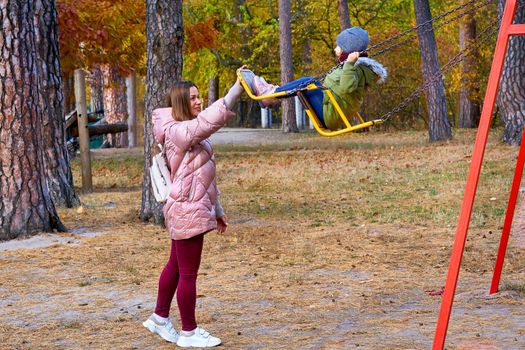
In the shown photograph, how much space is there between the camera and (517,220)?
12.5 meters

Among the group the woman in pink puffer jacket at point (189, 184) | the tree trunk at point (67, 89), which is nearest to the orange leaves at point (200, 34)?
the tree trunk at point (67, 89)

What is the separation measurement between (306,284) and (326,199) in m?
6.19

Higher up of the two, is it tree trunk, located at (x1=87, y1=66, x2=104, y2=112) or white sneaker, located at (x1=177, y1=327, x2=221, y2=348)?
tree trunk, located at (x1=87, y1=66, x2=104, y2=112)

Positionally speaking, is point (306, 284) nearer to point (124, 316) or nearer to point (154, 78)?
point (124, 316)

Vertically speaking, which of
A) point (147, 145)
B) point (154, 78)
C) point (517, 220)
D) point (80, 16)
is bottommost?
point (517, 220)

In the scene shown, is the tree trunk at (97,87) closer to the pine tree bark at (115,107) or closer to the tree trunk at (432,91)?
the pine tree bark at (115,107)

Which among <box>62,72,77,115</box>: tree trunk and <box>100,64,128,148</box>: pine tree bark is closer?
<box>62,72,77,115</box>: tree trunk

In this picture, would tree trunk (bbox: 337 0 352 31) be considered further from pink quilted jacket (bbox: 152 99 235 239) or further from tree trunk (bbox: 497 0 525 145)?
pink quilted jacket (bbox: 152 99 235 239)

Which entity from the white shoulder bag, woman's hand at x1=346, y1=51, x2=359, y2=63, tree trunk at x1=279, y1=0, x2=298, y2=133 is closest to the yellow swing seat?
woman's hand at x1=346, y1=51, x2=359, y2=63

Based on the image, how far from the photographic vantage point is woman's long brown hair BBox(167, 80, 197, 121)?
647 cm

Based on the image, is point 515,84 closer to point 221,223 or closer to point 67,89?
point 67,89

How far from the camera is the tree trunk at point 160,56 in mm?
12258

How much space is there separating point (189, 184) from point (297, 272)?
2.97 meters

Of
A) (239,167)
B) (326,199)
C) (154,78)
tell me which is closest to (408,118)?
(239,167)
